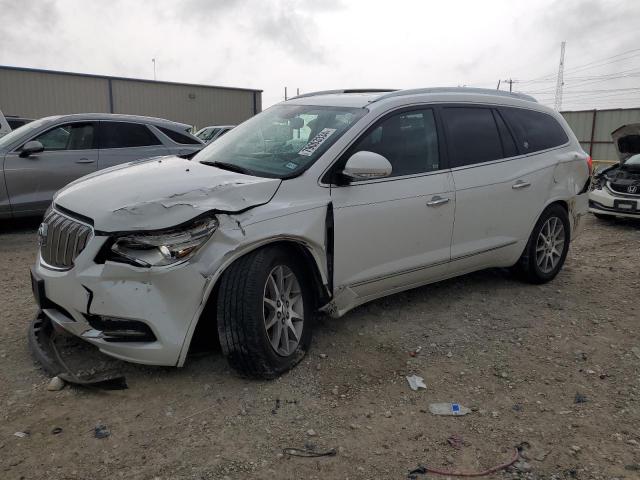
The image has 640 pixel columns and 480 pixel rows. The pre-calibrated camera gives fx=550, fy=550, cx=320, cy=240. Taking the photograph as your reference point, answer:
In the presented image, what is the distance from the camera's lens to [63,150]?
7320mm

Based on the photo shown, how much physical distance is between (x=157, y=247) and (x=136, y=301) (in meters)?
0.30

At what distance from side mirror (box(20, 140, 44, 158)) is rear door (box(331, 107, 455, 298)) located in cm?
508

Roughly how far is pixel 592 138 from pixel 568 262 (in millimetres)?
18911

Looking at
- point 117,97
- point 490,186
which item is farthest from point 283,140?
point 117,97

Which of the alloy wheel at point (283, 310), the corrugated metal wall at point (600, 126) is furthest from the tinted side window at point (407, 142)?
the corrugated metal wall at point (600, 126)

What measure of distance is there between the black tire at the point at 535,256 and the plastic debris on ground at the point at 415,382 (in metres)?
2.18

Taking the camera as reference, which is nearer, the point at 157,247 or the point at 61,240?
the point at 157,247

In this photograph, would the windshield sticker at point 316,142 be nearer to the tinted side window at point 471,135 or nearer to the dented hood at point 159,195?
the dented hood at point 159,195

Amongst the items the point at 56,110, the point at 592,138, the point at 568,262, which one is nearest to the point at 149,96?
the point at 56,110

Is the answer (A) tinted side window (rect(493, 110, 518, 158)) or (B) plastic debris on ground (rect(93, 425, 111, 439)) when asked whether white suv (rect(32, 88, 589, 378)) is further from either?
(B) plastic debris on ground (rect(93, 425, 111, 439))

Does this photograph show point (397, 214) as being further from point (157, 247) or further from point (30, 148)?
point (30, 148)

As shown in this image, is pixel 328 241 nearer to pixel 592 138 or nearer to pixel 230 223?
pixel 230 223

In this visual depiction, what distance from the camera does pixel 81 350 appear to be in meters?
3.56

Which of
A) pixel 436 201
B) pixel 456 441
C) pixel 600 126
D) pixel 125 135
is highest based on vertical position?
pixel 600 126
